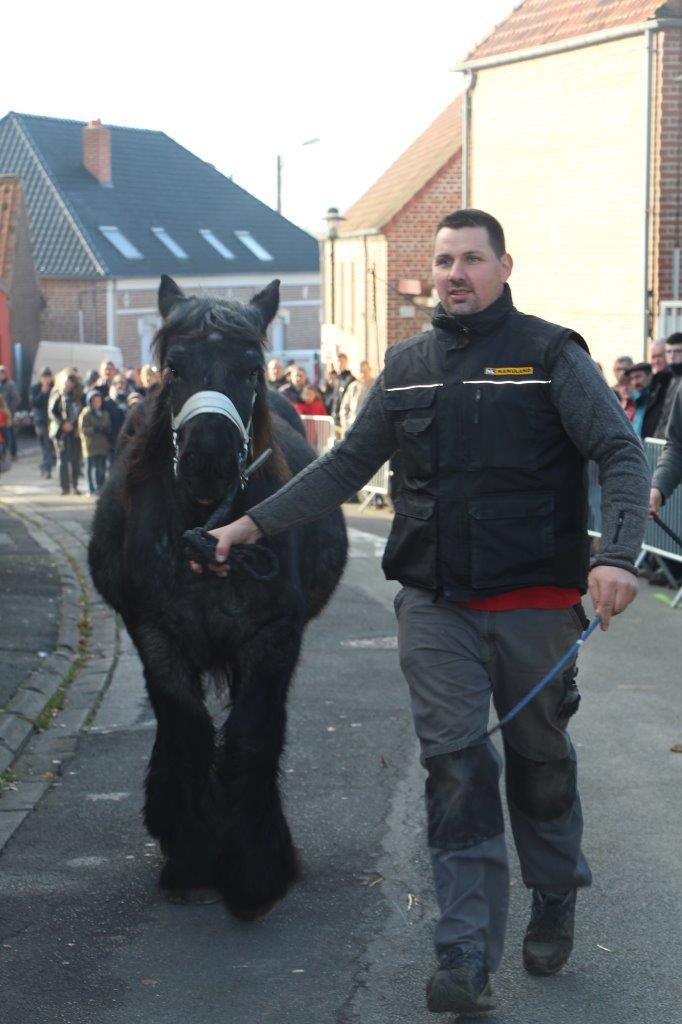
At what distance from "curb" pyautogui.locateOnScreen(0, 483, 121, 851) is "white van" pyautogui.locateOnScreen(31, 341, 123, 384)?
91.1 feet

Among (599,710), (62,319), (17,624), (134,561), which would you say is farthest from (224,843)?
(62,319)

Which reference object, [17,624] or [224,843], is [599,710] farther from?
[17,624]

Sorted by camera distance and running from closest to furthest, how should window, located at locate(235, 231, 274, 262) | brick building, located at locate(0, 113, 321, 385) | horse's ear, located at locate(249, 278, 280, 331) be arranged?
horse's ear, located at locate(249, 278, 280, 331)
brick building, located at locate(0, 113, 321, 385)
window, located at locate(235, 231, 274, 262)

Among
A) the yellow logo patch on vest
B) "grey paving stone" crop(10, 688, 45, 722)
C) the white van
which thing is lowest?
"grey paving stone" crop(10, 688, 45, 722)

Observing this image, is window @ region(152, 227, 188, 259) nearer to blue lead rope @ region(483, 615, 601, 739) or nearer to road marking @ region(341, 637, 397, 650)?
road marking @ region(341, 637, 397, 650)

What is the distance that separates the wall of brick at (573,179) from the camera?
23984mm

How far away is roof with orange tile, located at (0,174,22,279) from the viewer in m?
50.7

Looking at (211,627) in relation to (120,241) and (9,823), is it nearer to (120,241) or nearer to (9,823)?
(9,823)

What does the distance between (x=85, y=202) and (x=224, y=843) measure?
206 ft

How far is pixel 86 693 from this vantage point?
31.8 ft

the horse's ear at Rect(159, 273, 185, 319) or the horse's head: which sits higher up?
the horse's ear at Rect(159, 273, 185, 319)

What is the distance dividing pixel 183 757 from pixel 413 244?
34526 mm

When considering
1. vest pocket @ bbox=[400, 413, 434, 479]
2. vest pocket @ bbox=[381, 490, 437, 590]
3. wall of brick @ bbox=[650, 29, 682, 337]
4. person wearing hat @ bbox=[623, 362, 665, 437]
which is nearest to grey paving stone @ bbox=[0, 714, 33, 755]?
vest pocket @ bbox=[381, 490, 437, 590]

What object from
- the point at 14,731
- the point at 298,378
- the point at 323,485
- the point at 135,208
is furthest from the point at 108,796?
the point at 135,208
